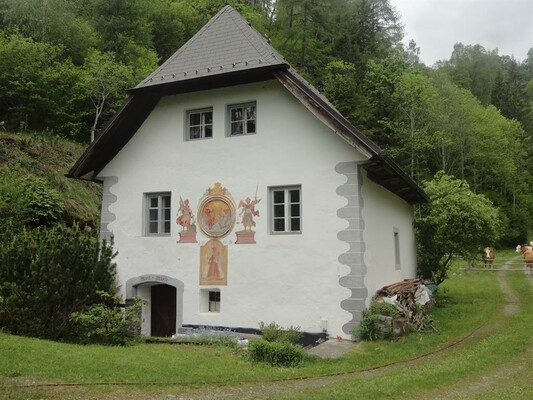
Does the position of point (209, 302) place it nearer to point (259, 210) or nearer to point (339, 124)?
point (259, 210)

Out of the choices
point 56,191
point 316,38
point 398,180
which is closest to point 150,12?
point 316,38

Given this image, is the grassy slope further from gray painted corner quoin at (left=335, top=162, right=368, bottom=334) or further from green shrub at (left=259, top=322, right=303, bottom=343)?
gray painted corner quoin at (left=335, top=162, right=368, bottom=334)

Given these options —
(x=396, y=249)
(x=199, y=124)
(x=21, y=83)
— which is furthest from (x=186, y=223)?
(x=21, y=83)

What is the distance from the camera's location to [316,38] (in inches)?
1956

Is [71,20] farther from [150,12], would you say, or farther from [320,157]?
[320,157]

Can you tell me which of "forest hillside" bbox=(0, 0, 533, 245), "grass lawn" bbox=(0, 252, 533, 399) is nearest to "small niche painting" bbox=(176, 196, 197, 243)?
"grass lawn" bbox=(0, 252, 533, 399)

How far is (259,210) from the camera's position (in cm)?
1371

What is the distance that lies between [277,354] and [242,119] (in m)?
6.72

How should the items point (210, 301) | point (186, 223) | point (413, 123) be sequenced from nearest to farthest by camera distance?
point (210, 301)
point (186, 223)
point (413, 123)

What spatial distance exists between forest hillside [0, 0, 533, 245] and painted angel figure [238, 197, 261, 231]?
1489cm

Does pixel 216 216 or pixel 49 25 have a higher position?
pixel 49 25

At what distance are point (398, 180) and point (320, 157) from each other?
353 centimetres

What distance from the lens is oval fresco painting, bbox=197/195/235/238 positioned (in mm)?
14078

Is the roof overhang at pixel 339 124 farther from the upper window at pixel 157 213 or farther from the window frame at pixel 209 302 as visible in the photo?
the window frame at pixel 209 302
